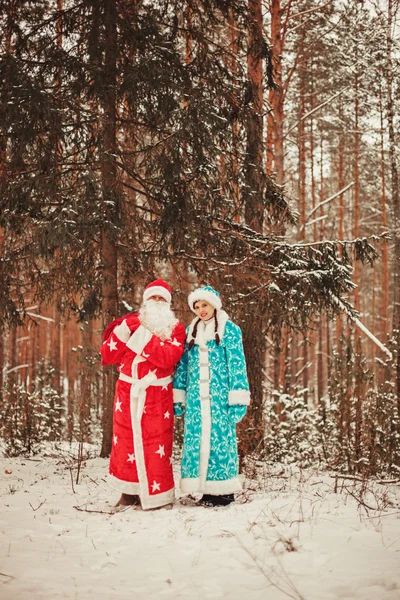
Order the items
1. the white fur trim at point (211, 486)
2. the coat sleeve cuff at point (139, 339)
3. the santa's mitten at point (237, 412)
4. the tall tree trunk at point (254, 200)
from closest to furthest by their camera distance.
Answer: the white fur trim at point (211, 486) < the santa's mitten at point (237, 412) < the coat sleeve cuff at point (139, 339) < the tall tree trunk at point (254, 200)

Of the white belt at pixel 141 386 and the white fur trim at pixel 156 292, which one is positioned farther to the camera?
the white fur trim at pixel 156 292

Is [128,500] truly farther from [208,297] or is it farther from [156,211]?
[156,211]

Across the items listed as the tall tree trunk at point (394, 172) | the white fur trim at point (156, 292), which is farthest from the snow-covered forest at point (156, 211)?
the tall tree trunk at point (394, 172)

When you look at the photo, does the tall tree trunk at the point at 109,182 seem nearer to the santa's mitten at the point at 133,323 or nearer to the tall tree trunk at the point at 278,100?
the santa's mitten at the point at 133,323

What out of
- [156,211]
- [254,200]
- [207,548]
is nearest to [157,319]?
[207,548]

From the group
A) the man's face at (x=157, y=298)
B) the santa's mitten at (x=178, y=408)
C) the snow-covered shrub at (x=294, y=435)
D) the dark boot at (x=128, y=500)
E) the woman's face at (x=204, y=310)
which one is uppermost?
the man's face at (x=157, y=298)

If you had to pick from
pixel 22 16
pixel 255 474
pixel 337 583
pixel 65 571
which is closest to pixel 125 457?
pixel 65 571

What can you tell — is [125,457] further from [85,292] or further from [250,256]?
[85,292]

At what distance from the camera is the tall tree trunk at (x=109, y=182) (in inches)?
247

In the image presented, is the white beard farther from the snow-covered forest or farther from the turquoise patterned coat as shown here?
the snow-covered forest

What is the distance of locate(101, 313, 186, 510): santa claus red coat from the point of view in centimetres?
474

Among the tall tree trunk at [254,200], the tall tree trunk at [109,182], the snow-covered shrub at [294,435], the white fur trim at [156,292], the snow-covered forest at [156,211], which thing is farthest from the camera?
the snow-covered shrub at [294,435]

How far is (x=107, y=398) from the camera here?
23.5 feet

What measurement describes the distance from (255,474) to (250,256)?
2937 millimetres
